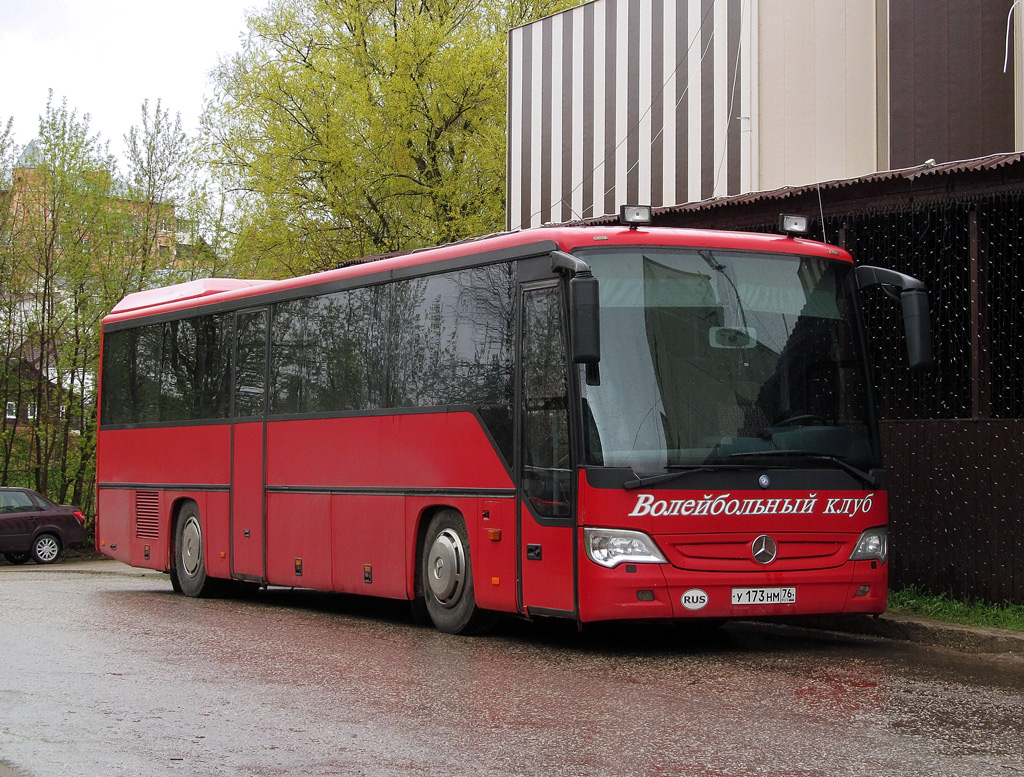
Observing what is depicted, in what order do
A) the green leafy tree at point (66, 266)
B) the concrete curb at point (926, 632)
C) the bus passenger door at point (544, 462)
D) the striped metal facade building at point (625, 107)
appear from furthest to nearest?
the green leafy tree at point (66, 266) → the striped metal facade building at point (625, 107) → the concrete curb at point (926, 632) → the bus passenger door at point (544, 462)

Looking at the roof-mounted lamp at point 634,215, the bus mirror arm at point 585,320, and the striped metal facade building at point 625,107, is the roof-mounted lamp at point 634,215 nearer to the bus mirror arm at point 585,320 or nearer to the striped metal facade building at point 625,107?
the bus mirror arm at point 585,320

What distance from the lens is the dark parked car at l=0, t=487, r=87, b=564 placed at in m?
33.9

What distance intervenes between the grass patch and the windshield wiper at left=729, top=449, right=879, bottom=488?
5.41 ft

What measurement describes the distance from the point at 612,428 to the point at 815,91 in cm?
1106

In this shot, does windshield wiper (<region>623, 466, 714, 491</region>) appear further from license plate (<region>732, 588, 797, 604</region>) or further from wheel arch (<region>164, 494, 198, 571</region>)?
wheel arch (<region>164, 494, 198, 571</region>)

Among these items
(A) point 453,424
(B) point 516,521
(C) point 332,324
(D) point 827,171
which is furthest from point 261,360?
(D) point 827,171

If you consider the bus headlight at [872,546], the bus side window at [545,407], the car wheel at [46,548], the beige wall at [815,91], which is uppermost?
the beige wall at [815,91]

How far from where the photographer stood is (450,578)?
11945mm

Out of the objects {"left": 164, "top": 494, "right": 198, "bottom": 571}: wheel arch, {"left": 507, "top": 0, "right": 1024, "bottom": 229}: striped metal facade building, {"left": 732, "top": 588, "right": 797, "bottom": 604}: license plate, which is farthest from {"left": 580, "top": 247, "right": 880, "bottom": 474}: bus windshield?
{"left": 164, "top": 494, "right": 198, "bottom": 571}: wheel arch

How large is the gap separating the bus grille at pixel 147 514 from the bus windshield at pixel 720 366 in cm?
884

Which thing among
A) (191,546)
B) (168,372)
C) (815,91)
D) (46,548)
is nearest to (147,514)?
(191,546)

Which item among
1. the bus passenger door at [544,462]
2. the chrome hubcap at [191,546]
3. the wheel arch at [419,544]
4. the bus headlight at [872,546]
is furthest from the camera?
Result: the chrome hubcap at [191,546]

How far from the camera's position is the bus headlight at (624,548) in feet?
33.3

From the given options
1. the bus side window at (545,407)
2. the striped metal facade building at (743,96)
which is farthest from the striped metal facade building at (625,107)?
the bus side window at (545,407)
